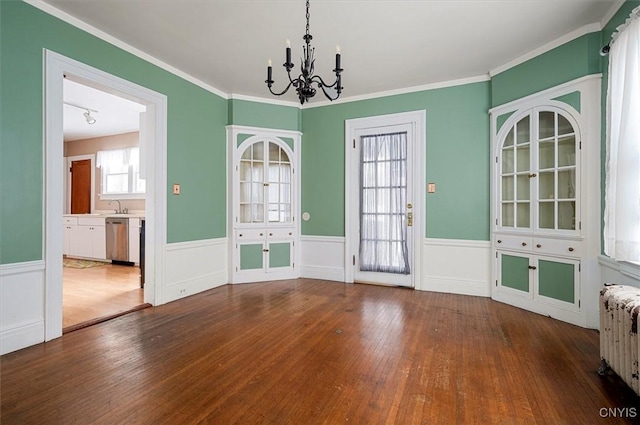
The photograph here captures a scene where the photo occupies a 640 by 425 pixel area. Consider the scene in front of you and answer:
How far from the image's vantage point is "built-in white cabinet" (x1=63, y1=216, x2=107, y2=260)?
20.8 feet

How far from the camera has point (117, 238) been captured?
611 cm

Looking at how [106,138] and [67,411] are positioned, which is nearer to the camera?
[67,411]

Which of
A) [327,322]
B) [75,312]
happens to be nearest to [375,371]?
[327,322]

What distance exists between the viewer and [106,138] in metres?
7.20

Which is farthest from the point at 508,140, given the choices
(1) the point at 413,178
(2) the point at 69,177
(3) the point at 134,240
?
(2) the point at 69,177

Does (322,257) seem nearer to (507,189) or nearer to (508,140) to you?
(507,189)

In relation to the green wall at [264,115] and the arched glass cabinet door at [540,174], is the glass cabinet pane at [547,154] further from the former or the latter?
the green wall at [264,115]

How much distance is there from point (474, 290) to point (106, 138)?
8.41 metres

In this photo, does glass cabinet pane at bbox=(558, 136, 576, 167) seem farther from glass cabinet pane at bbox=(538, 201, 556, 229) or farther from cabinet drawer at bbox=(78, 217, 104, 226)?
cabinet drawer at bbox=(78, 217, 104, 226)

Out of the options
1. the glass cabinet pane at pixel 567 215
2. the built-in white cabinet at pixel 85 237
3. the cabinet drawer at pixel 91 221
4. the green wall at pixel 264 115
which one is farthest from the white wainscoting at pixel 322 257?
the cabinet drawer at pixel 91 221

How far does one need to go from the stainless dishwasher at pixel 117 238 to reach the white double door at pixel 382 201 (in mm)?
4560

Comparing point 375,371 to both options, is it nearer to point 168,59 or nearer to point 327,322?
point 327,322

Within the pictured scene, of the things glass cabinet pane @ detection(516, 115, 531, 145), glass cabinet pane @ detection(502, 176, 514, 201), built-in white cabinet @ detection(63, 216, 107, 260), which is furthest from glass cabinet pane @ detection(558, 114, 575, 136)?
built-in white cabinet @ detection(63, 216, 107, 260)

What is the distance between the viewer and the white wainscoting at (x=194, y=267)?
12.5 ft
